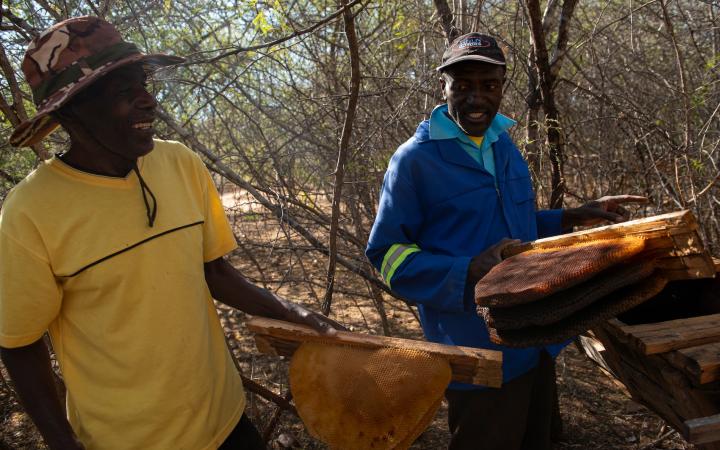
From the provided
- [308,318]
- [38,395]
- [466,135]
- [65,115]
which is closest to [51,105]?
[65,115]

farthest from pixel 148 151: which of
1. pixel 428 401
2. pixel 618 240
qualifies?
pixel 618 240

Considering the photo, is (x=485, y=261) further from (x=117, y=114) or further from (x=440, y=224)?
(x=117, y=114)

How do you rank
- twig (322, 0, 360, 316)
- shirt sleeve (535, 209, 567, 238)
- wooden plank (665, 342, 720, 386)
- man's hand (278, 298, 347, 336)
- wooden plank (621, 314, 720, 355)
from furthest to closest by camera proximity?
1. shirt sleeve (535, 209, 567, 238)
2. twig (322, 0, 360, 316)
3. man's hand (278, 298, 347, 336)
4. wooden plank (621, 314, 720, 355)
5. wooden plank (665, 342, 720, 386)

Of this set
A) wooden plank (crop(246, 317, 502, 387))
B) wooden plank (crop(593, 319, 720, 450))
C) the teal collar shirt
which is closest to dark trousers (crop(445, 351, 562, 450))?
wooden plank (crop(593, 319, 720, 450))

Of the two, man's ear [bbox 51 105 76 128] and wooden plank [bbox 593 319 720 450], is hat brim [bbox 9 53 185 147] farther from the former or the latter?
wooden plank [bbox 593 319 720 450]

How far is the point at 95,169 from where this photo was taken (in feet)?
5.07

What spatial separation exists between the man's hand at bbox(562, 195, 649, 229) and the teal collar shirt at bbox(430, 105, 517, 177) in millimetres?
486

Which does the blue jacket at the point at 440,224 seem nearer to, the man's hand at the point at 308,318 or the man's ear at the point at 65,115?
the man's hand at the point at 308,318

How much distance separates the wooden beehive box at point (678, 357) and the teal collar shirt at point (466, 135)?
29.8 inches

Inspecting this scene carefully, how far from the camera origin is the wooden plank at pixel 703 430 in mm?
1235

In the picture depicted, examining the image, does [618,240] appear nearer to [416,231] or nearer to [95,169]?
[416,231]

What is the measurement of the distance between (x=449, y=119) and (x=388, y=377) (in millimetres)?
1054

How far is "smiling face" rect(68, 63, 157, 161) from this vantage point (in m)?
1.50

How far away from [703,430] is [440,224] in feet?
3.37
